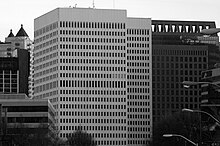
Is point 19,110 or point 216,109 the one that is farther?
point 19,110

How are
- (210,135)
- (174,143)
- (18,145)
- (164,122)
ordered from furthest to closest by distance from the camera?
(164,122) < (174,143) < (210,135) < (18,145)

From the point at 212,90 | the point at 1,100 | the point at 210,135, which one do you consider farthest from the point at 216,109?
the point at 1,100

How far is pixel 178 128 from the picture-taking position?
164 m

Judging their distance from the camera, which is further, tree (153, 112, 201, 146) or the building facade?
tree (153, 112, 201, 146)

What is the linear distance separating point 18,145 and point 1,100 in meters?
46.5

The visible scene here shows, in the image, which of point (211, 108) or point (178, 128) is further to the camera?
point (178, 128)

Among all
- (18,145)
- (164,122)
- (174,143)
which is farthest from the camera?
(164,122)

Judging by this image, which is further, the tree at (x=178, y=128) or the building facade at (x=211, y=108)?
the tree at (x=178, y=128)

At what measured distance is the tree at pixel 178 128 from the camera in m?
160

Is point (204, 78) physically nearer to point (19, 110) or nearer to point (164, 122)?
point (164, 122)

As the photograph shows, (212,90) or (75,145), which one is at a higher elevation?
(212,90)

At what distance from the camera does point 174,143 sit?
161m

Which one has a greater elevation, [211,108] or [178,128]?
[211,108]

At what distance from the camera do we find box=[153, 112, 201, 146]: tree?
160 metres
